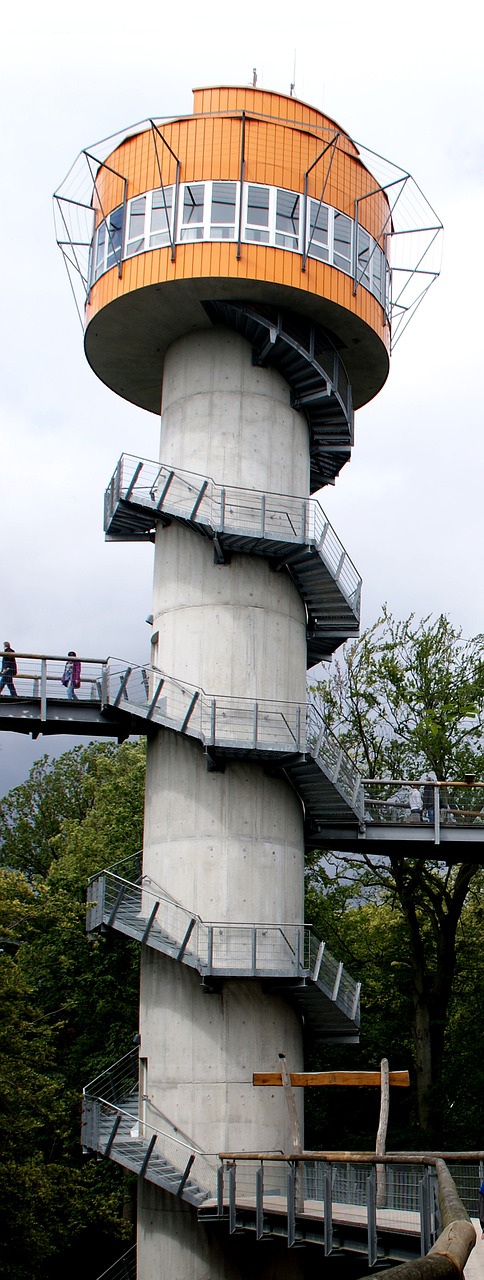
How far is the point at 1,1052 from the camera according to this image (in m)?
27.2

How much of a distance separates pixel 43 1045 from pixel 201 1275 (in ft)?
22.1

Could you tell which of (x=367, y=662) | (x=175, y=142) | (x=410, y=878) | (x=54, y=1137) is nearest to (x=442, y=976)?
(x=410, y=878)

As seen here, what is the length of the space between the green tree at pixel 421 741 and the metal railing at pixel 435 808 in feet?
21.0

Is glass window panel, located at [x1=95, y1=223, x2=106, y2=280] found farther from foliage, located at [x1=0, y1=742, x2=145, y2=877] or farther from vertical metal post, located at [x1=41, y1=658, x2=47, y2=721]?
foliage, located at [x1=0, y1=742, x2=145, y2=877]

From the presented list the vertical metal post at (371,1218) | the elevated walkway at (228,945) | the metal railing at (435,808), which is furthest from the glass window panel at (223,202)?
the vertical metal post at (371,1218)

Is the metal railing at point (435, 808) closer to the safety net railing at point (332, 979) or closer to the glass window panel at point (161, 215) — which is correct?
the safety net railing at point (332, 979)

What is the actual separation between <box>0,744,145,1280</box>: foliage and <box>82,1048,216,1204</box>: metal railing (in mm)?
1499

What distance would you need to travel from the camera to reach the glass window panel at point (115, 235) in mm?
28344

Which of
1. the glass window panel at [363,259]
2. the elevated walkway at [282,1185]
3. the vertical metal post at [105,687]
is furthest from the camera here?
the glass window panel at [363,259]

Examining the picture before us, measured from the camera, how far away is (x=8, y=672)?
92.2 ft

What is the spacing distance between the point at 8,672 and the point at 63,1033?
17.6 m

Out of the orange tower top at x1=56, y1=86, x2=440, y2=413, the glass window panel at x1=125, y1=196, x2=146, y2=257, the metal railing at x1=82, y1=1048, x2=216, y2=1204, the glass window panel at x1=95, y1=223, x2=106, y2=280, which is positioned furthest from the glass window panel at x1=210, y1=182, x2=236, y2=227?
the metal railing at x1=82, y1=1048, x2=216, y2=1204

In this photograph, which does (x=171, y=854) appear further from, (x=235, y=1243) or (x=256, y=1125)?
(x=235, y=1243)

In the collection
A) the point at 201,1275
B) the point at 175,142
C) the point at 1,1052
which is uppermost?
the point at 175,142
